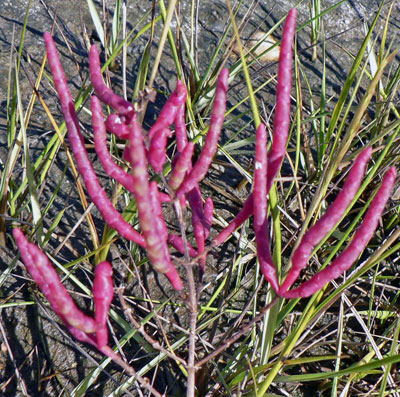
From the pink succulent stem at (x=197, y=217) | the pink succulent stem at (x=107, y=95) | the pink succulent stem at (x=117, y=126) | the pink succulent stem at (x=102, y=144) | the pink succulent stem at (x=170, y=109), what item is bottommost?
the pink succulent stem at (x=197, y=217)

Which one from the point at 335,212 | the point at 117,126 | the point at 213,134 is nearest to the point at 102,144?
the point at 117,126

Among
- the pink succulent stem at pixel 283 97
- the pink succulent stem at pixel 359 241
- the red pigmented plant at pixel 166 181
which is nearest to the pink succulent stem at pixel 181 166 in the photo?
the red pigmented plant at pixel 166 181

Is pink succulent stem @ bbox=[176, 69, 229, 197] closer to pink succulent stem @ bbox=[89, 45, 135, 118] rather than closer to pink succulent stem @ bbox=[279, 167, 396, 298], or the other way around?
pink succulent stem @ bbox=[89, 45, 135, 118]

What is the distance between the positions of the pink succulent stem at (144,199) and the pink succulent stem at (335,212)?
0.62ft

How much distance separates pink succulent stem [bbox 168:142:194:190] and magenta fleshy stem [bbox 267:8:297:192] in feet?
0.39

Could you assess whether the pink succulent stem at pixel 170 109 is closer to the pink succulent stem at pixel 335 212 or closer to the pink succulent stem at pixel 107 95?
the pink succulent stem at pixel 107 95

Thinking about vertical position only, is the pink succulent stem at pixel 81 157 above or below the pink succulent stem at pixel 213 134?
below

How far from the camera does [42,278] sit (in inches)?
23.8

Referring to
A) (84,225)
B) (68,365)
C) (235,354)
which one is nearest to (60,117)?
(84,225)

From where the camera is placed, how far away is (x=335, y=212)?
0.60m

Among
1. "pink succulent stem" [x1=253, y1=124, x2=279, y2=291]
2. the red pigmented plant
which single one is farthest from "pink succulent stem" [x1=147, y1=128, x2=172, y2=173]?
"pink succulent stem" [x1=253, y1=124, x2=279, y2=291]

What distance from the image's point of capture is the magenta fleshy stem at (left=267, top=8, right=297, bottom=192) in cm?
60

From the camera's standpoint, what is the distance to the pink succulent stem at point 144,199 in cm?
47

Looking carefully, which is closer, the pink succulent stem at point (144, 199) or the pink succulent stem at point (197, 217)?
the pink succulent stem at point (144, 199)
